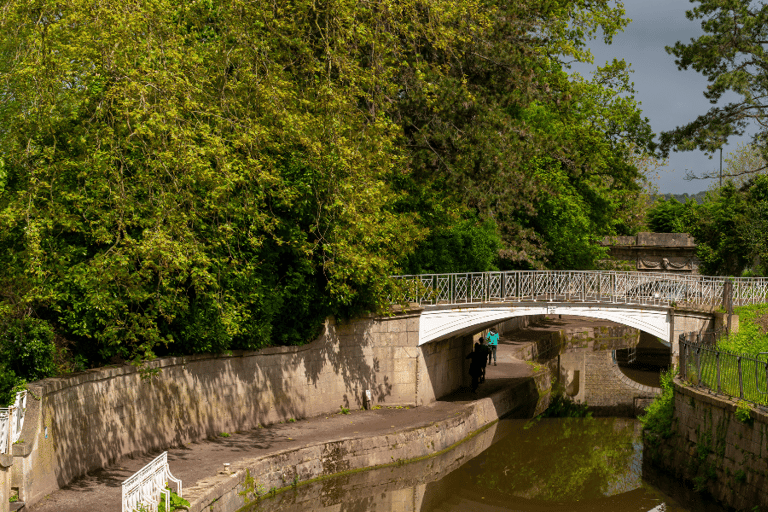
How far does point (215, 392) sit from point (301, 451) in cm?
229

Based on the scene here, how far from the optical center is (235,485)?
13.8m

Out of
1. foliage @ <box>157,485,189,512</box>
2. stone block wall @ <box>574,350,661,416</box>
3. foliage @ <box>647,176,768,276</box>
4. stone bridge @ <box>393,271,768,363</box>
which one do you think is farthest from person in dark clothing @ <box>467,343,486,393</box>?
foliage @ <box>647,176,768,276</box>

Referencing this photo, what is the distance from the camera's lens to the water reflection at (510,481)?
16641mm

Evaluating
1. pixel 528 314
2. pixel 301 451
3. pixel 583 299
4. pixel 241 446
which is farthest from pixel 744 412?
pixel 241 446

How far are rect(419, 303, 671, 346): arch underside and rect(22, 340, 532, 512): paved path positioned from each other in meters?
2.05

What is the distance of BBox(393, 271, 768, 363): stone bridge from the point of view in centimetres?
2217

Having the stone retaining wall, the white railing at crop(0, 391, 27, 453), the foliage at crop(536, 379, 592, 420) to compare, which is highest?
the white railing at crop(0, 391, 27, 453)

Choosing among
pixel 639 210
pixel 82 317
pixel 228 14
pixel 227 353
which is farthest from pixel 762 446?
pixel 639 210

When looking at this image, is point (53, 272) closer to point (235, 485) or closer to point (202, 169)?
point (202, 169)

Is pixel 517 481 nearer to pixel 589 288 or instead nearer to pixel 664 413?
pixel 664 413

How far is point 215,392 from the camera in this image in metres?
17.0

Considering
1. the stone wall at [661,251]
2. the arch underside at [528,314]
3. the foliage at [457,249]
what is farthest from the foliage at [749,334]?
the stone wall at [661,251]

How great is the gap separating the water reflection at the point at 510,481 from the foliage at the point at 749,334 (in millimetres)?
3663

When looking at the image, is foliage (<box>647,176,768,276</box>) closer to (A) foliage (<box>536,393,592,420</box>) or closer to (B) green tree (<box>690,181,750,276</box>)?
(B) green tree (<box>690,181,750,276</box>)
